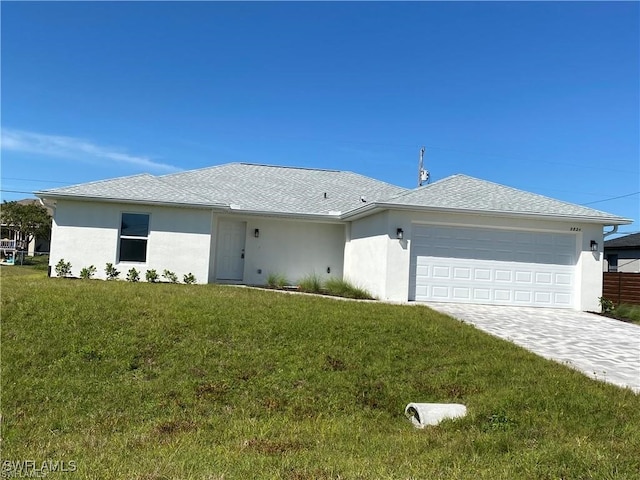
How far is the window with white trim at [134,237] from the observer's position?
15.5 meters

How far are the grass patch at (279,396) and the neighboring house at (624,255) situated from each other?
21.8m

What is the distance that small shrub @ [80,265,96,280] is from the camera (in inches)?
587

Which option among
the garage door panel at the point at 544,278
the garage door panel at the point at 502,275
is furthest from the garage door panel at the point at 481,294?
the garage door panel at the point at 544,278

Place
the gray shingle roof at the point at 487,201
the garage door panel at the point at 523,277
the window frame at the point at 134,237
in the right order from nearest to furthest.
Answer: the gray shingle roof at the point at 487,201, the garage door panel at the point at 523,277, the window frame at the point at 134,237

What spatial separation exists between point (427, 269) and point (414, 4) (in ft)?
23.9

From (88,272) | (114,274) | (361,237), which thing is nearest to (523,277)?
(361,237)

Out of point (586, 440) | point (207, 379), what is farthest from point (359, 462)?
point (207, 379)

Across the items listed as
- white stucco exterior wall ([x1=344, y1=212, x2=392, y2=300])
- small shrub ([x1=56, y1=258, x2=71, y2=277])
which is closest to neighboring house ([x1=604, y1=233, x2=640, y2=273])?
white stucco exterior wall ([x1=344, y1=212, x2=392, y2=300])

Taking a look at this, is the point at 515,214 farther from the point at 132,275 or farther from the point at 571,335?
the point at 132,275

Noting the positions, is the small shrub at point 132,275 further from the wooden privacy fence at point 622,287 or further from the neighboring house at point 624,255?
the neighboring house at point 624,255

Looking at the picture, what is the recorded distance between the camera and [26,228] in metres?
36.1

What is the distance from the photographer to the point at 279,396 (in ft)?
19.8

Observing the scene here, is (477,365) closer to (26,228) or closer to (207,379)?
(207,379)

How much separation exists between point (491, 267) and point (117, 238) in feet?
38.7
